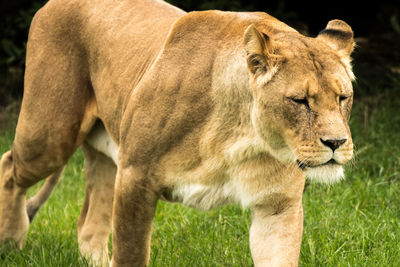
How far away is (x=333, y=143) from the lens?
8.68 ft

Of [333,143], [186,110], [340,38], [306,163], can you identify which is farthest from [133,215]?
[340,38]

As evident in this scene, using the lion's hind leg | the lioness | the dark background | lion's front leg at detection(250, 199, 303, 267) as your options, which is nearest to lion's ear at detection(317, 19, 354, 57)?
the lioness

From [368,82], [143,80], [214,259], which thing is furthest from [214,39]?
[368,82]

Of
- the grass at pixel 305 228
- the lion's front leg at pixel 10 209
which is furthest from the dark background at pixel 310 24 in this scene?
the lion's front leg at pixel 10 209

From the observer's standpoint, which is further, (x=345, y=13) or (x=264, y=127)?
(x=345, y=13)

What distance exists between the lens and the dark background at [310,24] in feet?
22.7

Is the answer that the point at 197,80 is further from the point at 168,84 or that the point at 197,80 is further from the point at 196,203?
the point at 196,203

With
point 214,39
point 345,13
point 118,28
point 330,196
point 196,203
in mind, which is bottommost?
point 345,13

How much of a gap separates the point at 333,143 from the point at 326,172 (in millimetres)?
169

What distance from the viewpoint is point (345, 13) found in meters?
8.32

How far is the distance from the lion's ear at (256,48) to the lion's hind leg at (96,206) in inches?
64.1

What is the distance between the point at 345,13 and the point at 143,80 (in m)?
5.53

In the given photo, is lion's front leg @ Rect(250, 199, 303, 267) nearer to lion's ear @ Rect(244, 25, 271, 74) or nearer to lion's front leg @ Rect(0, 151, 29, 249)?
lion's ear @ Rect(244, 25, 271, 74)

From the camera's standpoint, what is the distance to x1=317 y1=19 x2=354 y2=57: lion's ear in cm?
297
